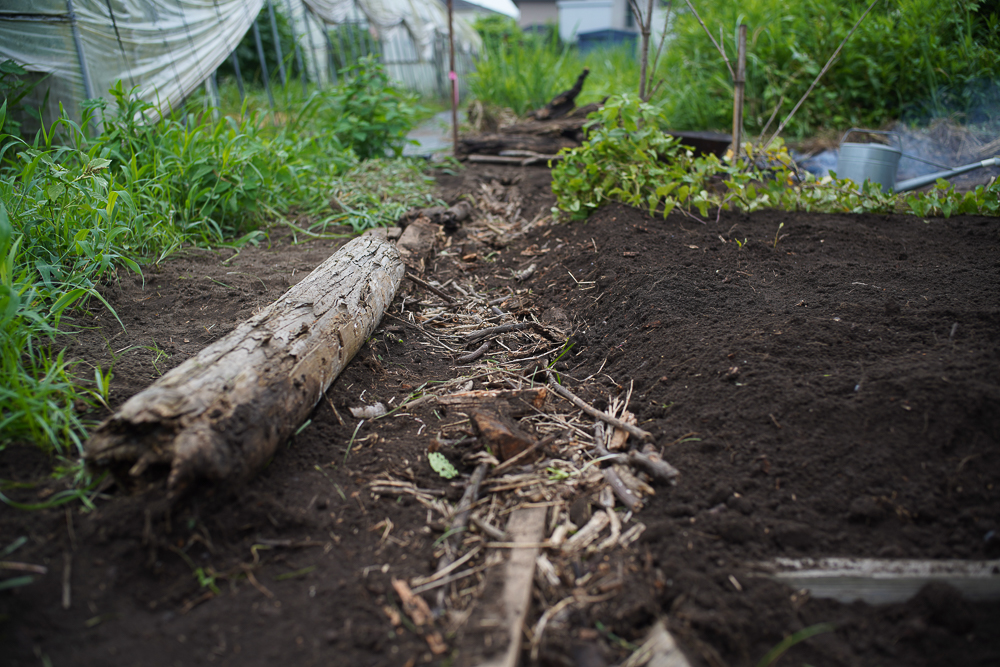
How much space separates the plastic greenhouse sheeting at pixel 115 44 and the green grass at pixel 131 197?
277mm

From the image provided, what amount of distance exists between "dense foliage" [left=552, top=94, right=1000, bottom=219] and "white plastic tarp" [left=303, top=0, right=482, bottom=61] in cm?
767

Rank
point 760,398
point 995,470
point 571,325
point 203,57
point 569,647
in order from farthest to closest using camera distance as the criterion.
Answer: point 203,57
point 571,325
point 760,398
point 995,470
point 569,647

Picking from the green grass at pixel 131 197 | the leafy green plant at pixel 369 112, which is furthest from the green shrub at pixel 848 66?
the green grass at pixel 131 197

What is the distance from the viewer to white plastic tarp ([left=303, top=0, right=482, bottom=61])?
31.6ft

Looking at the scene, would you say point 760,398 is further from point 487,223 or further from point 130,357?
point 487,223

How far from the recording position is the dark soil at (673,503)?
1238 millimetres

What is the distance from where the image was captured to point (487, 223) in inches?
183

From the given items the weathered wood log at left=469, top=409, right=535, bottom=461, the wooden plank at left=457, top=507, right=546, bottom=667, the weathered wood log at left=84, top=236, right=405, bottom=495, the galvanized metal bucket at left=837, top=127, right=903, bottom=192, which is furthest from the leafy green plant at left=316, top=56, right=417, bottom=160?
the wooden plank at left=457, top=507, right=546, bottom=667

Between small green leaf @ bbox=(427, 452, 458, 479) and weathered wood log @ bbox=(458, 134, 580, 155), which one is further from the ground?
weathered wood log @ bbox=(458, 134, 580, 155)

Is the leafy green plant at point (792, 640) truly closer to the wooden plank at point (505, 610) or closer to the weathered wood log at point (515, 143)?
the wooden plank at point (505, 610)

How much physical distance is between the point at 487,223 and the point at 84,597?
382 centimetres

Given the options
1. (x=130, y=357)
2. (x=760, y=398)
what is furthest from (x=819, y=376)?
(x=130, y=357)

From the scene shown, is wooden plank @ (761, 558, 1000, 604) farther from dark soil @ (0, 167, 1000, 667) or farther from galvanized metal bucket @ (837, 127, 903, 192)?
galvanized metal bucket @ (837, 127, 903, 192)

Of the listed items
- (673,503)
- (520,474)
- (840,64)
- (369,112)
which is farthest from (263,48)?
(673,503)
